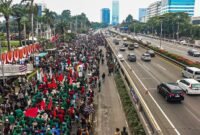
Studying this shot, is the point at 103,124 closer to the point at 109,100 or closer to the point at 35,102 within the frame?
the point at 35,102

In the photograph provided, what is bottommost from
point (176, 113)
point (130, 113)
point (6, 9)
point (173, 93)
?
point (130, 113)

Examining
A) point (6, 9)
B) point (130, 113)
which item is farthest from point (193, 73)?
point (6, 9)

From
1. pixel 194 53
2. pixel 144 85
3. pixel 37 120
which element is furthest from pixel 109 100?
pixel 194 53

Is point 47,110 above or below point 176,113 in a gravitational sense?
above

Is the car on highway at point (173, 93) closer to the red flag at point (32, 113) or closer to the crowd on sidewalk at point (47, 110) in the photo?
the crowd on sidewalk at point (47, 110)

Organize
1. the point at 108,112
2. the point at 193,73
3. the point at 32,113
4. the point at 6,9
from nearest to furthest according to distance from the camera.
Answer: the point at 32,113 < the point at 108,112 < the point at 193,73 < the point at 6,9

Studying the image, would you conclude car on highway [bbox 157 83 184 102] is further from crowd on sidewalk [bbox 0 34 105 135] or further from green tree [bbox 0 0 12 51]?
green tree [bbox 0 0 12 51]

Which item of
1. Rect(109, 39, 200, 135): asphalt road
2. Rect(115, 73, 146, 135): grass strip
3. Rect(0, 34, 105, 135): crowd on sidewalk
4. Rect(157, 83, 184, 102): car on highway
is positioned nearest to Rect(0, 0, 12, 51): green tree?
Rect(0, 34, 105, 135): crowd on sidewalk

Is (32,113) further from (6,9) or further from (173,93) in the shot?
(6,9)

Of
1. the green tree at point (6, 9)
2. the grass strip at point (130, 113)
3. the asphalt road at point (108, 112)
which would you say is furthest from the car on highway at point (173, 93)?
the green tree at point (6, 9)
